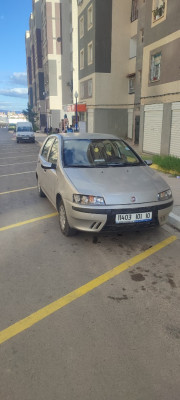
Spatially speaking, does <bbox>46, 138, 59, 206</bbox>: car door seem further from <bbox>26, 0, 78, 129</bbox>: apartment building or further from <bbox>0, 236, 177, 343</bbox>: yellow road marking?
<bbox>26, 0, 78, 129</bbox>: apartment building

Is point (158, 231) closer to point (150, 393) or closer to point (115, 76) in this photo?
point (150, 393)

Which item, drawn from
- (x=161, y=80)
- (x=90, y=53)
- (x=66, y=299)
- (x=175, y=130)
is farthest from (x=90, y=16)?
(x=66, y=299)

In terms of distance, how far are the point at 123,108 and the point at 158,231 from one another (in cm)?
2328

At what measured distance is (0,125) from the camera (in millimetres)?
101375

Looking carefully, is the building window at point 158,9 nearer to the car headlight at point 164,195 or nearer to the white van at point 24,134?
the car headlight at point 164,195

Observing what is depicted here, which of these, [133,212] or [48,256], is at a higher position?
[133,212]

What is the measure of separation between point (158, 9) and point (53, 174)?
13.6 meters

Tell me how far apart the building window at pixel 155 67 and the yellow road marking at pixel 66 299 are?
1365 centimetres

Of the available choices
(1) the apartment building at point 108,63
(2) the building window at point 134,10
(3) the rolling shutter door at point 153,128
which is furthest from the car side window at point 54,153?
(2) the building window at point 134,10

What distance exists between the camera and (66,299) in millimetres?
3301

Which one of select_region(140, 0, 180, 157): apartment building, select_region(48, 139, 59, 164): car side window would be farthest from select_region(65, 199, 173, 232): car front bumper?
select_region(140, 0, 180, 157): apartment building

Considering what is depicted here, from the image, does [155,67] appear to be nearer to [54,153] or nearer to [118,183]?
[54,153]

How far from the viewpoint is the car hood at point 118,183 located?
14.1 ft

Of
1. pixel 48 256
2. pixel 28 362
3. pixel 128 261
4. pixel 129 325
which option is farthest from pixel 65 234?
pixel 28 362
